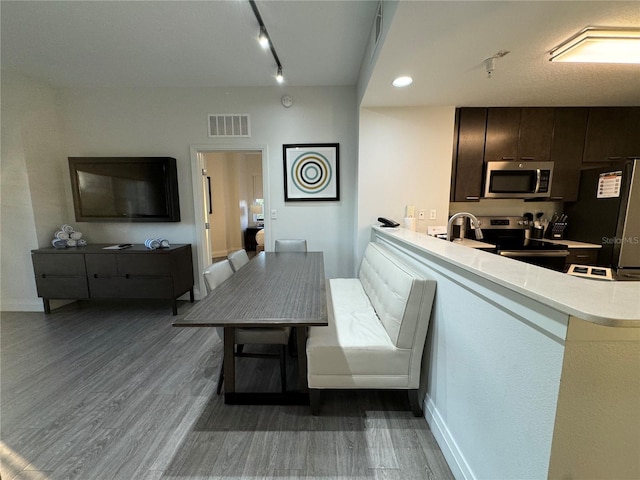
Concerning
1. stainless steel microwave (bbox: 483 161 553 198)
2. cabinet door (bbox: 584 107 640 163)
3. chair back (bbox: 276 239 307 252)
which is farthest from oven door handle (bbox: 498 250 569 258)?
chair back (bbox: 276 239 307 252)

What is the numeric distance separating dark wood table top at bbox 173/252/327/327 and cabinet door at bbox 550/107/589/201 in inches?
112

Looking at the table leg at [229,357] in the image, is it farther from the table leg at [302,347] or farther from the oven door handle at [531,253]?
the oven door handle at [531,253]

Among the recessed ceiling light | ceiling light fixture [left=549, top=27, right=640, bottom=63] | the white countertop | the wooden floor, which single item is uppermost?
the recessed ceiling light

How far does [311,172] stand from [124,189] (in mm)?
2404

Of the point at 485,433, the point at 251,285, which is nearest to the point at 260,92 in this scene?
the point at 251,285

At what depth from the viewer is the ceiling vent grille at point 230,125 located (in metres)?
3.30

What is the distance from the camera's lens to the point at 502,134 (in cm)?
281

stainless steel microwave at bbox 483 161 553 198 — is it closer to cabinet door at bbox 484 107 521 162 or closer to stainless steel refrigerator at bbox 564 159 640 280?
cabinet door at bbox 484 107 521 162

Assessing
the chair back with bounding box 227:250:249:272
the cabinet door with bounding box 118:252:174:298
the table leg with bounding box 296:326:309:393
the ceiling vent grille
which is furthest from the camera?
the ceiling vent grille

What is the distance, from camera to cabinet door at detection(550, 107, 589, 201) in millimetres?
2775

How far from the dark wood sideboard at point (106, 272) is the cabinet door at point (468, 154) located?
11.2 feet

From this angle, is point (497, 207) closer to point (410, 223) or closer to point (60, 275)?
point (410, 223)

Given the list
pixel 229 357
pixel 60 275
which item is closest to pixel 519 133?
pixel 229 357

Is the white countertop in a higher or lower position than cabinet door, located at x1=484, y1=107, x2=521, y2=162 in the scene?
lower
